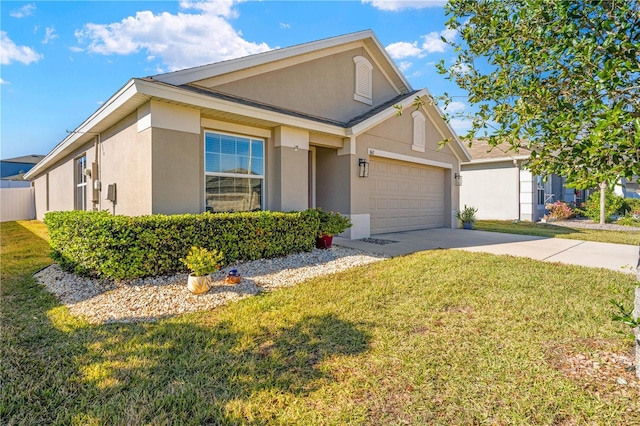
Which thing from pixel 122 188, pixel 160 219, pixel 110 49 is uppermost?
pixel 110 49

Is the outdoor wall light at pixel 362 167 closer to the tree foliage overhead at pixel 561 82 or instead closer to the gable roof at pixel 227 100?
the gable roof at pixel 227 100

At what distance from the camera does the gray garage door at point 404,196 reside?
11.4 metres

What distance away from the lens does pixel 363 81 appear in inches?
467

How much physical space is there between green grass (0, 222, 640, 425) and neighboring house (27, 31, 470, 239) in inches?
139

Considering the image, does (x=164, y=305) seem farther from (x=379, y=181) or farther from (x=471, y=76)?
(x=379, y=181)

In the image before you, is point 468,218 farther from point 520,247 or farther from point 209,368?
point 209,368

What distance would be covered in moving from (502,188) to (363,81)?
11.3 metres

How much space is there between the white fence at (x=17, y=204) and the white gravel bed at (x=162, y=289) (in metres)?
20.4

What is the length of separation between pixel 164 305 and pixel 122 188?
4439 mm

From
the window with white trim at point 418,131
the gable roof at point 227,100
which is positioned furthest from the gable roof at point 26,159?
the window with white trim at point 418,131

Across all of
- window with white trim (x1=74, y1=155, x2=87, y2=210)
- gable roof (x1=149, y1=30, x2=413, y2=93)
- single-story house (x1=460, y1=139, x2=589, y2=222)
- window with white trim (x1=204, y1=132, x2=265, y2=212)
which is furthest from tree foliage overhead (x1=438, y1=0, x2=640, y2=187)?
single-story house (x1=460, y1=139, x2=589, y2=222)

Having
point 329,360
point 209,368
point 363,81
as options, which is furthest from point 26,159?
point 329,360

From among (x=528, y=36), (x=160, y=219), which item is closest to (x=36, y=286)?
(x=160, y=219)

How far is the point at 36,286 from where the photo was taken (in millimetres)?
5906
